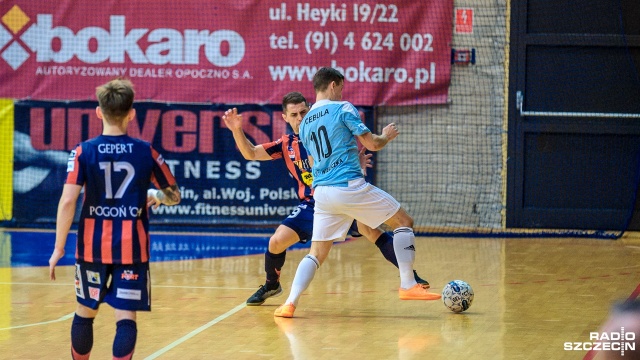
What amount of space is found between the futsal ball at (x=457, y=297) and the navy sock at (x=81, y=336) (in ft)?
10.6

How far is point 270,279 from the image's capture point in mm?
7844

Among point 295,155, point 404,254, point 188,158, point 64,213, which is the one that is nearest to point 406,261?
point 404,254

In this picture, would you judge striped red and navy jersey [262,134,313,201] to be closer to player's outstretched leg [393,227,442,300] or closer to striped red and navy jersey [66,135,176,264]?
player's outstretched leg [393,227,442,300]

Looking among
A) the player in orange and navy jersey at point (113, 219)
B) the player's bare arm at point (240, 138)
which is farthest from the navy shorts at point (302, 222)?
the player in orange and navy jersey at point (113, 219)

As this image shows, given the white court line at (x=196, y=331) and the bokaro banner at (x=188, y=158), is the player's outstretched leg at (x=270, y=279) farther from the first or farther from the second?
the bokaro banner at (x=188, y=158)

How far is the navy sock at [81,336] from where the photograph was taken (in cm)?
508

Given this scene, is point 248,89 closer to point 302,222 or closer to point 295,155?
point 295,155

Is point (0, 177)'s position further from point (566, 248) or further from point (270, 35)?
point (566, 248)

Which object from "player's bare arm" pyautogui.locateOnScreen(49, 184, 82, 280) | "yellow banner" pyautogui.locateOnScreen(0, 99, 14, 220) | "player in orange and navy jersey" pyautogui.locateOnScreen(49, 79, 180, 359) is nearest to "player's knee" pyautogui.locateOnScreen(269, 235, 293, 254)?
"player in orange and navy jersey" pyautogui.locateOnScreen(49, 79, 180, 359)

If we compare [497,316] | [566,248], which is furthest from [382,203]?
[566,248]

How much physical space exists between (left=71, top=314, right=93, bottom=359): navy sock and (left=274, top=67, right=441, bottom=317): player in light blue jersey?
231cm

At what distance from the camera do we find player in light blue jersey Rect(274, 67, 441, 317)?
6.98 metres

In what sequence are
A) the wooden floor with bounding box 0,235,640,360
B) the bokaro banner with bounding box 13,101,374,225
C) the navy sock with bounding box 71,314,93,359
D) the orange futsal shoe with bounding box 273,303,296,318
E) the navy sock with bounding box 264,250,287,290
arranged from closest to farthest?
1. the navy sock with bounding box 71,314,93,359
2. the wooden floor with bounding box 0,235,640,360
3. the orange futsal shoe with bounding box 273,303,296,318
4. the navy sock with bounding box 264,250,287,290
5. the bokaro banner with bounding box 13,101,374,225

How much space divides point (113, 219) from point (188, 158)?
8.48 m
